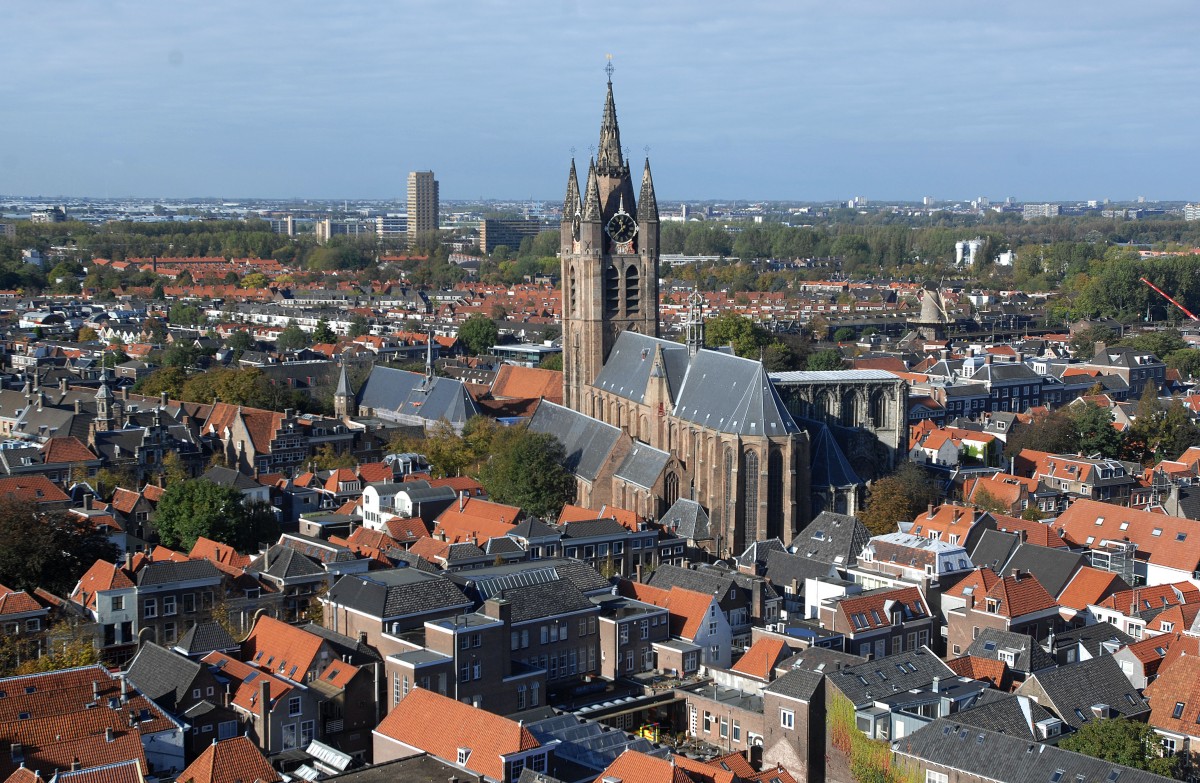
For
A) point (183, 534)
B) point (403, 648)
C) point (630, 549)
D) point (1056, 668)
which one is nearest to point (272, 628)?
point (403, 648)

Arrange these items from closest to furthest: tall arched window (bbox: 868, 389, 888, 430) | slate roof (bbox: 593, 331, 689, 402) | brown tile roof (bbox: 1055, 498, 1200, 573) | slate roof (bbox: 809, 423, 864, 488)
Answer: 1. brown tile roof (bbox: 1055, 498, 1200, 573)
2. slate roof (bbox: 809, 423, 864, 488)
3. slate roof (bbox: 593, 331, 689, 402)
4. tall arched window (bbox: 868, 389, 888, 430)

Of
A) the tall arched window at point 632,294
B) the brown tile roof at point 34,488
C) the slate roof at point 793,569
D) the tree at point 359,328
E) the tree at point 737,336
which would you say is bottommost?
the slate roof at point 793,569

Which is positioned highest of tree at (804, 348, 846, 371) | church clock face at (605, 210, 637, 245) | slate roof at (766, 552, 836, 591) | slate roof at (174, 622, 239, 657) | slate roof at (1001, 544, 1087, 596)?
church clock face at (605, 210, 637, 245)

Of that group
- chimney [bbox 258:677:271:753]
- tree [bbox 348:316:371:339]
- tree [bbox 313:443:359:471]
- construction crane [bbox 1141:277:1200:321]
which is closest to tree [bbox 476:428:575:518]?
tree [bbox 313:443:359:471]

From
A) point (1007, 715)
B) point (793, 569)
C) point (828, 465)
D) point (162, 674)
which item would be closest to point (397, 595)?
point (162, 674)

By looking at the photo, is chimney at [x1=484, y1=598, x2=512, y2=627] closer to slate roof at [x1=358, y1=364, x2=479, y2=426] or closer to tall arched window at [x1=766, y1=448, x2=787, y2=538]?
tall arched window at [x1=766, y1=448, x2=787, y2=538]

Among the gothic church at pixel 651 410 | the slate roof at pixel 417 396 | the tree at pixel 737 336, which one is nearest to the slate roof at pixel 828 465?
the gothic church at pixel 651 410

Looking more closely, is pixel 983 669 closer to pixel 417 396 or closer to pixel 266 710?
pixel 266 710

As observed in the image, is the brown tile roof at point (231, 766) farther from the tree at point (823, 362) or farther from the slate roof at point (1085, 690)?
the tree at point (823, 362)
